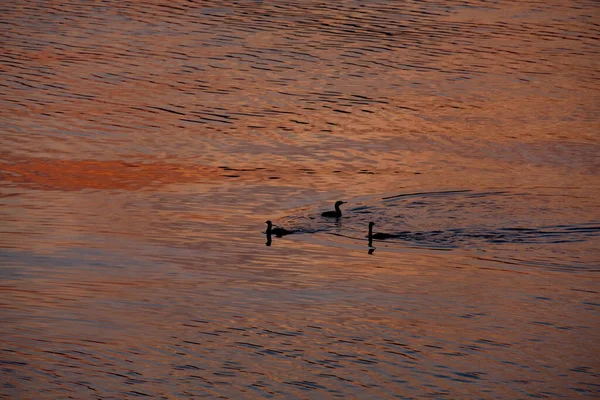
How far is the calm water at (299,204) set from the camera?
1548 centimetres

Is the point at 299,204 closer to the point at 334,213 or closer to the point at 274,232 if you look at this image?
the point at 334,213

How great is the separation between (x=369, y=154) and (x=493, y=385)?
41.7 ft

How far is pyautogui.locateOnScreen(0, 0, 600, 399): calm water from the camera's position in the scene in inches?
609

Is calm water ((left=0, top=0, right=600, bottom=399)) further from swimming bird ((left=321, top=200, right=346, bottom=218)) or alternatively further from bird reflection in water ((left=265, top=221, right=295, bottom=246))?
bird reflection in water ((left=265, top=221, right=295, bottom=246))

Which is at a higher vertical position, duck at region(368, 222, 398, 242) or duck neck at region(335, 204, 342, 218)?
duck neck at region(335, 204, 342, 218)

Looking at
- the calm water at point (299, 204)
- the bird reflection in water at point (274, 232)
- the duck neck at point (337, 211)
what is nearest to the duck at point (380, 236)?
the calm water at point (299, 204)

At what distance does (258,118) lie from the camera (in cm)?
2958

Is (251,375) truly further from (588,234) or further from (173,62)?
(173,62)

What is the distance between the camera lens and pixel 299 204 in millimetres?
23281

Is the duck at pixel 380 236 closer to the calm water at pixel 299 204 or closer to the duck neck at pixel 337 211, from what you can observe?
the calm water at pixel 299 204

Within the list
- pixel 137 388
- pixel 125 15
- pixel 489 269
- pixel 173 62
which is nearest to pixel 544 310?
pixel 489 269

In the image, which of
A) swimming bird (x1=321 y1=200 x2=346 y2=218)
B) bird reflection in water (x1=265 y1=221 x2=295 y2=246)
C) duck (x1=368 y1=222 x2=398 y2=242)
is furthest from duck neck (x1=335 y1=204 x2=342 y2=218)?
bird reflection in water (x1=265 y1=221 x2=295 y2=246)

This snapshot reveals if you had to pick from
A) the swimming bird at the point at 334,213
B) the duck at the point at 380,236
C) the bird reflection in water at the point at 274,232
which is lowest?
the duck at the point at 380,236

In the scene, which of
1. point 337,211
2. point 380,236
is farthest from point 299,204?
point 380,236
